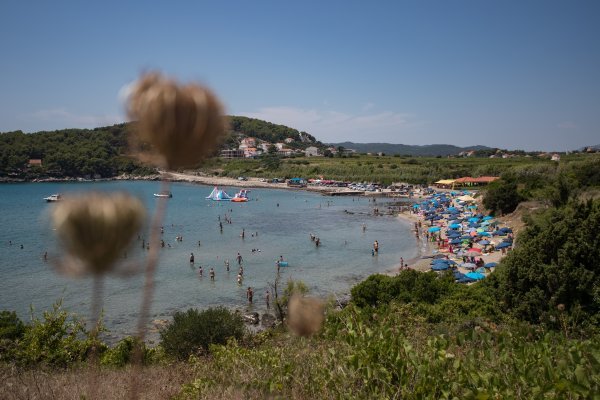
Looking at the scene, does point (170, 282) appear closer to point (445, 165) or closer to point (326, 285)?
point (326, 285)

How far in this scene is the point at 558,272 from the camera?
13.2 meters

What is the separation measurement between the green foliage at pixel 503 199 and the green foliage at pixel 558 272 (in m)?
32.0

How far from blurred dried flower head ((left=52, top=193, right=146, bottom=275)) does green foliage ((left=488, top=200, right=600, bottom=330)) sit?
1255cm

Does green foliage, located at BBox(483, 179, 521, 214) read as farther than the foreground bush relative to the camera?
Yes

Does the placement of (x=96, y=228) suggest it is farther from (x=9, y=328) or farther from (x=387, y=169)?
(x=387, y=169)

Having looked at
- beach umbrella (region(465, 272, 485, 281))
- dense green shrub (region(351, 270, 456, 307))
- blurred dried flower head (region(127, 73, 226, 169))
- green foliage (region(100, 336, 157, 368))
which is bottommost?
beach umbrella (region(465, 272, 485, 281))

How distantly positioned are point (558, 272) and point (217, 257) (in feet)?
84.9

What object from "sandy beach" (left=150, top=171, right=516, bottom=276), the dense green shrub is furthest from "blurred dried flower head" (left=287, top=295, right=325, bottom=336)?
the dense green shrub

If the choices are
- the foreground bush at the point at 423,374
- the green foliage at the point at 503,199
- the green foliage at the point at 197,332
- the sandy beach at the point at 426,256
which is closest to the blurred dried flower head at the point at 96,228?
the foreground bush at the point at 423,374

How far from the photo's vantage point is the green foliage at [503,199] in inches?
1775

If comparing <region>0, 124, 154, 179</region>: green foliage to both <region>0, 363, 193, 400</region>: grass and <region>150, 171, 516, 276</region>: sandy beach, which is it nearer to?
<region>150, 171, 516, 276</region>: sandy beach

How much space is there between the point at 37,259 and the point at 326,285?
22.2 metres

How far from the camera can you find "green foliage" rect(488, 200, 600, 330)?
12891 millimetres

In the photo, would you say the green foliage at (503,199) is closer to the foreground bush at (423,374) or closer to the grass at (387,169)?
the grass at (387,169)
